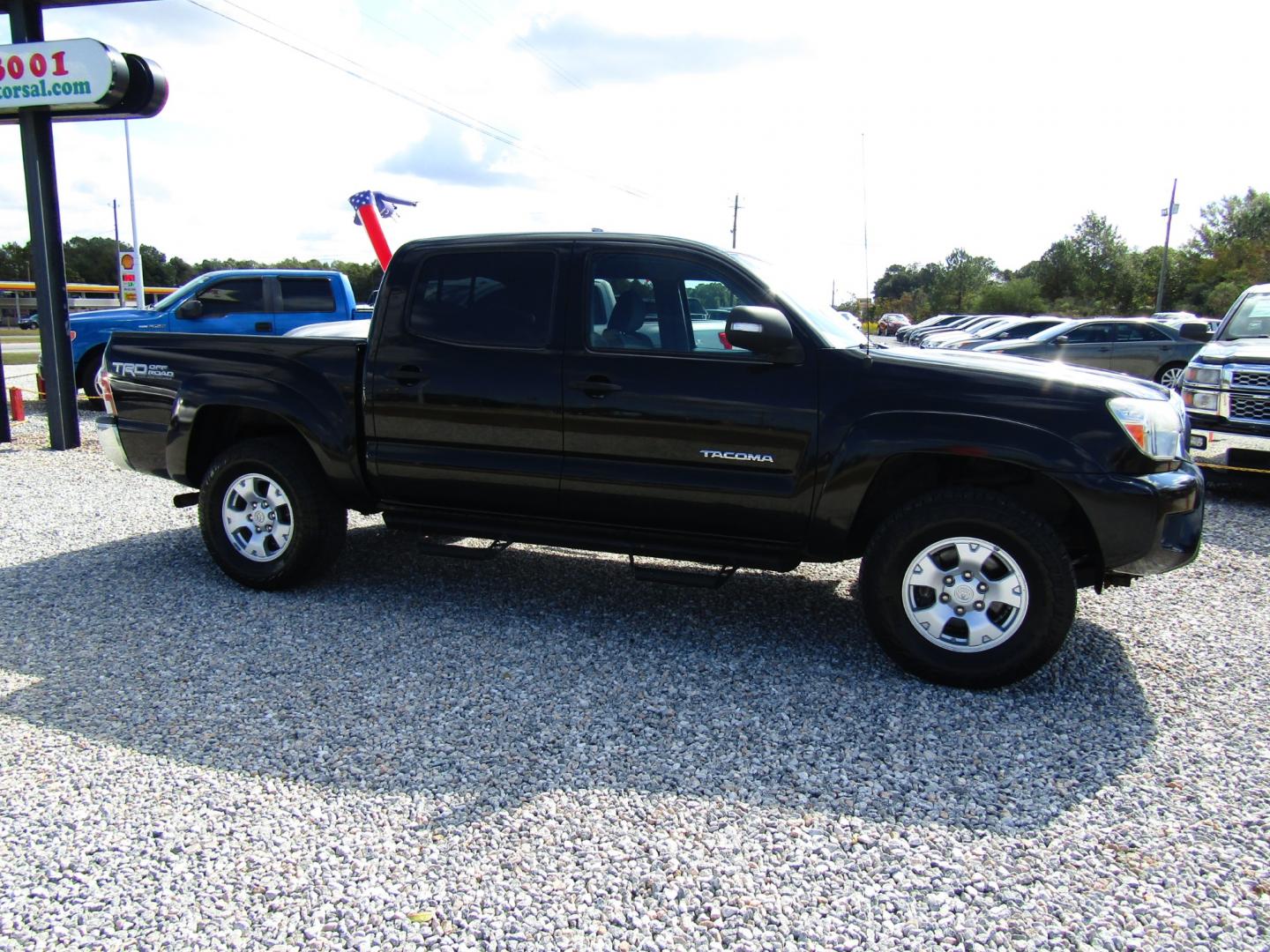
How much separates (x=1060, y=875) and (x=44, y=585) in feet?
17.7

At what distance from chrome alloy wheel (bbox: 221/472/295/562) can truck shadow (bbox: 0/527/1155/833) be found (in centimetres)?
30

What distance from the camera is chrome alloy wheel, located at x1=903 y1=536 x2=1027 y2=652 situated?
382cm

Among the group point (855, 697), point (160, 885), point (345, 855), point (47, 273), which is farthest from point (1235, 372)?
point (47, 273)

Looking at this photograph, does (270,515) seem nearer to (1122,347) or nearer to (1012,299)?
(1122,347)

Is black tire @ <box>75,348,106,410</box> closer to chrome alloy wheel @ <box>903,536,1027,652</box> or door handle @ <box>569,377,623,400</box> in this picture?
door handle @ <box>569,377,623,400</box>

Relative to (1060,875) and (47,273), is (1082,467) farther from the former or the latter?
(47,273)

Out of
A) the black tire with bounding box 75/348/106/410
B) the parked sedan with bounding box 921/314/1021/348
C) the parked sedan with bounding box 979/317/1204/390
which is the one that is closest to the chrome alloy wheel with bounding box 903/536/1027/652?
the parked sedan with bounding box 979/317/1204/390

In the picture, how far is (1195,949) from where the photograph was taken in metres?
2.35

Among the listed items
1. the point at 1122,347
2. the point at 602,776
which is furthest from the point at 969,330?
the point at 602,776

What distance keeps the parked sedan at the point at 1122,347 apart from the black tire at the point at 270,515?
12.5m

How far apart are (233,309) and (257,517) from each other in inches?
348

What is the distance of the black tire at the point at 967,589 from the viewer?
147 inches

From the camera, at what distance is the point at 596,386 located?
14.1ft

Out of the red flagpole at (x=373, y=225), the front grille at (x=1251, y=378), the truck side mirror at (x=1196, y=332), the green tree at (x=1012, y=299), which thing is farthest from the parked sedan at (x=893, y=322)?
the front grille at (x=1251, y=378)
